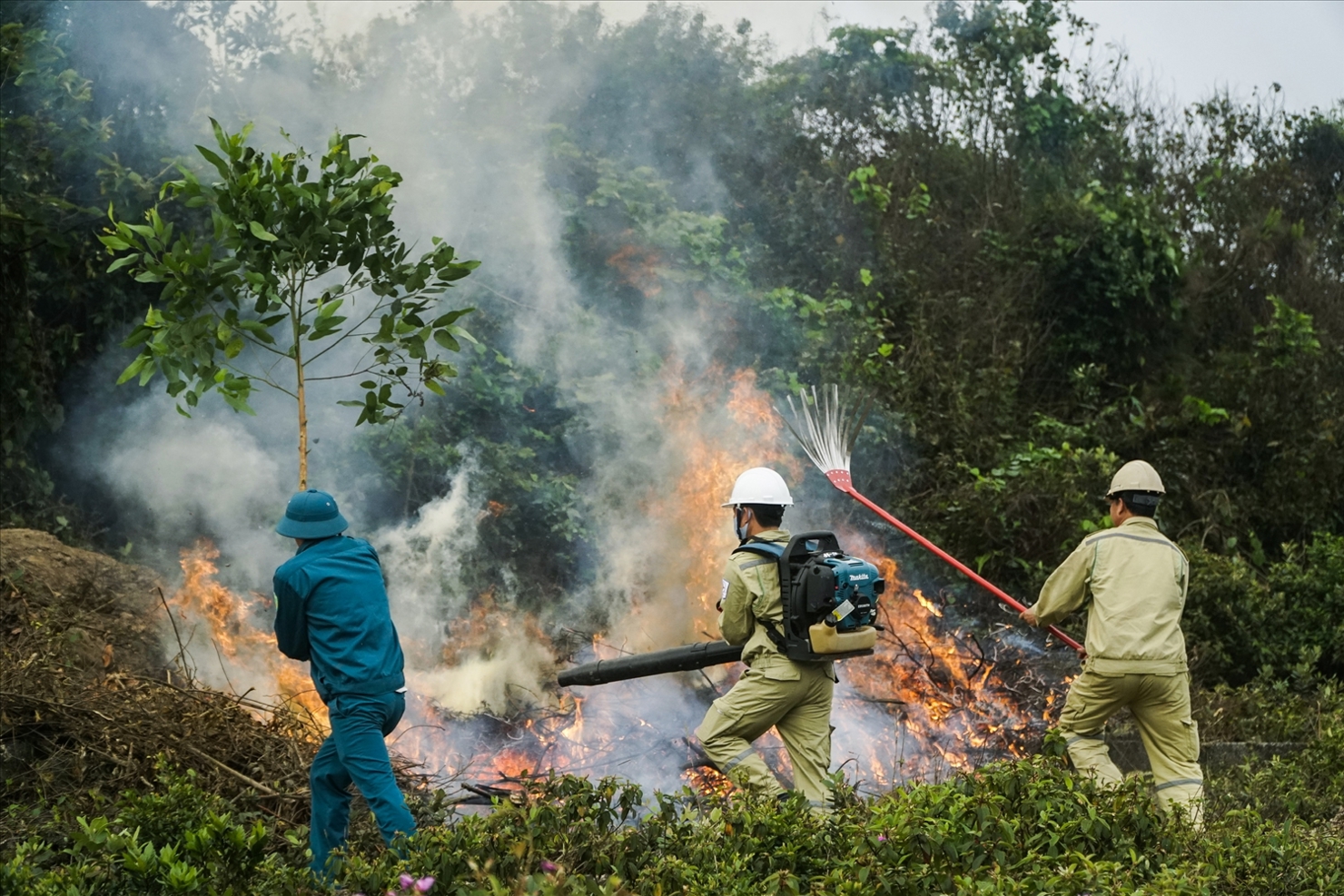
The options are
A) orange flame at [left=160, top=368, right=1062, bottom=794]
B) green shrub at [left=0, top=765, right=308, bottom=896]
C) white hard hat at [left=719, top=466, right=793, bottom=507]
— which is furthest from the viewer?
orange flame at [left=160, top=368, right=1062, bottom=794]

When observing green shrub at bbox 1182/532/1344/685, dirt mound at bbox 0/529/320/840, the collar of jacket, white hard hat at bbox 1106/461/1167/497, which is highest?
white hard hat at bbox 1106/461/1167/497

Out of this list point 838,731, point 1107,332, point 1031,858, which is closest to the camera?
point 1031,858

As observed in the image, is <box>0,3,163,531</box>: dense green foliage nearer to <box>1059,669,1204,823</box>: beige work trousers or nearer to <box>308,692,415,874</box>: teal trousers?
<box>308,692,415,874</box>: teal trousers

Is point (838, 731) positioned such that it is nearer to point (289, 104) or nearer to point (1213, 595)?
point (1213, 595)

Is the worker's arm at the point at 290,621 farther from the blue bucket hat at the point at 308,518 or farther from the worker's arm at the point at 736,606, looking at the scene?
the worker's arm at the point at 736,606

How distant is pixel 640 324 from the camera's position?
10.2 metres

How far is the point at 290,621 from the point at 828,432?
11.8ft

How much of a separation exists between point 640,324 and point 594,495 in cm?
167

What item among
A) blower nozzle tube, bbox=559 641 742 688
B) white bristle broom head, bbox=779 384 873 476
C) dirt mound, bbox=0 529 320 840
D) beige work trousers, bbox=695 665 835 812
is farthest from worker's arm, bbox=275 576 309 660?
white bristle broom head, bbox=779 384 873 476

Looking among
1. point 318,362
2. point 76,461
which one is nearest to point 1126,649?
point 318,362

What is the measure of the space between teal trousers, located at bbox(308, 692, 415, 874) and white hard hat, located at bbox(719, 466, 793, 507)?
1.78 meters

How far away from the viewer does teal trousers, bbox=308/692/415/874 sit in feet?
15.9

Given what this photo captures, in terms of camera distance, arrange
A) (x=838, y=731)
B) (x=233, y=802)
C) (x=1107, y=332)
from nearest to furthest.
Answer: (x=233, y=802), (x=838, y=731), (x=1107, y=332)

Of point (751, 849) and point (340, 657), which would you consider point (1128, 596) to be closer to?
point (751, 849)
